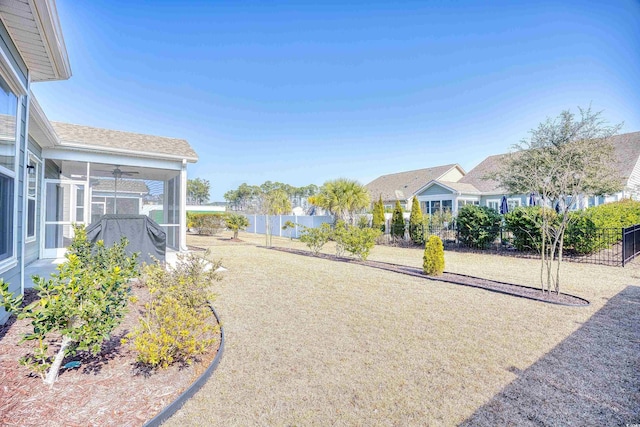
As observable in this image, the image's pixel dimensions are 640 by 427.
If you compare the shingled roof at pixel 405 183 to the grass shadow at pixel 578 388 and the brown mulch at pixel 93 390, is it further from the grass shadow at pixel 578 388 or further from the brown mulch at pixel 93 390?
the brown mulch at pixel 93 390

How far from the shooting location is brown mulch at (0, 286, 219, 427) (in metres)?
2.34

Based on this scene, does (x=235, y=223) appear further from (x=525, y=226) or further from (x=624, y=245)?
(x=624, y=245)

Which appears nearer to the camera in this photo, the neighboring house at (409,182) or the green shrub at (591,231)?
the green shrub at (591,231)

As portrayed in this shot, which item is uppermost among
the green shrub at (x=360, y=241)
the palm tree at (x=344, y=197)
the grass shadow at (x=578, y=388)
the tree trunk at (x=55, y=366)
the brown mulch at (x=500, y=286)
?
the palm tree at (x=344, y=197)

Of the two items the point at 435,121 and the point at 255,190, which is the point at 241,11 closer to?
the point at 435,121

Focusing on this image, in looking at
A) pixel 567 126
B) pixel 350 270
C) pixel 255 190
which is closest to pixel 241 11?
pixel 350 270

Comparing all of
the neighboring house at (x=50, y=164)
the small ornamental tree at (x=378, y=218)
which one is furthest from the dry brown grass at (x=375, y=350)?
the small ornamental tree at (x=378, y=218)

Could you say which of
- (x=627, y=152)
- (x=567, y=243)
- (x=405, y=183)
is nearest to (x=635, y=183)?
(x=627, y=152)

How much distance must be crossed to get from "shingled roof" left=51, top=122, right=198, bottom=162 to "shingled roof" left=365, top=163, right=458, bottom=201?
20.3m

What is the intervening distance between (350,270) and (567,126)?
48.2 feet

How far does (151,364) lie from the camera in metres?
3.17

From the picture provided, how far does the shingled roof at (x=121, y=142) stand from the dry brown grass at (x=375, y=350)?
5817 millimetres

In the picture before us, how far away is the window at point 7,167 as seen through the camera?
12.6ft

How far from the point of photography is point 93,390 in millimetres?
2719
